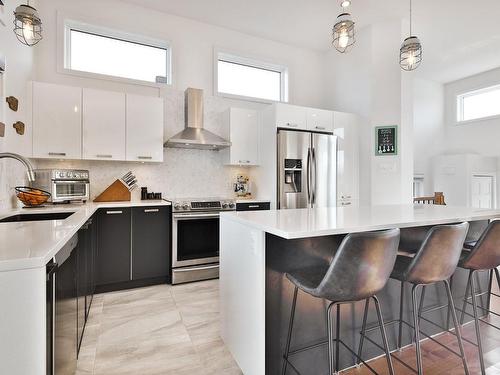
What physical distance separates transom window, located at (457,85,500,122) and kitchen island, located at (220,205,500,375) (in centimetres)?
570

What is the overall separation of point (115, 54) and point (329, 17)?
3.03 m

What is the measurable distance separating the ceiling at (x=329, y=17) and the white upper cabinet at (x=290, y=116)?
1.31 meters

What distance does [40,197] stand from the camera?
2629 millimetres

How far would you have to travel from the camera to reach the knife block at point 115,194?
11.2ft

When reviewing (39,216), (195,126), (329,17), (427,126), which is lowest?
(39,216)

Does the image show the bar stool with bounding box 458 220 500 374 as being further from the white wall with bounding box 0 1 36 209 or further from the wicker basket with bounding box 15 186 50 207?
the white wall with bounding box 0 1 36 209

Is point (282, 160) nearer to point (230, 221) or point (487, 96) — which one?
point (230, 221)

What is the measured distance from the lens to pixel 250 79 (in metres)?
4.67

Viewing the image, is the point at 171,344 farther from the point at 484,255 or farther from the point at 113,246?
the point at 484,255

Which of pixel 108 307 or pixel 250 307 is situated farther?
pixel 108 307

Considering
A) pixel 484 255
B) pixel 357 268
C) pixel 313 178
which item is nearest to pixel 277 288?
pixel 357 268

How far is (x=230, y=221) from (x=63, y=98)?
2.56 metres

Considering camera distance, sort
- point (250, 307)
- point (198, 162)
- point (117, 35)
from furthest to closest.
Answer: point (198, 162) < point (117, 35) < point (250, 307)

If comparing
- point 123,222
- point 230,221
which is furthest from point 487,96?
point 123,222
